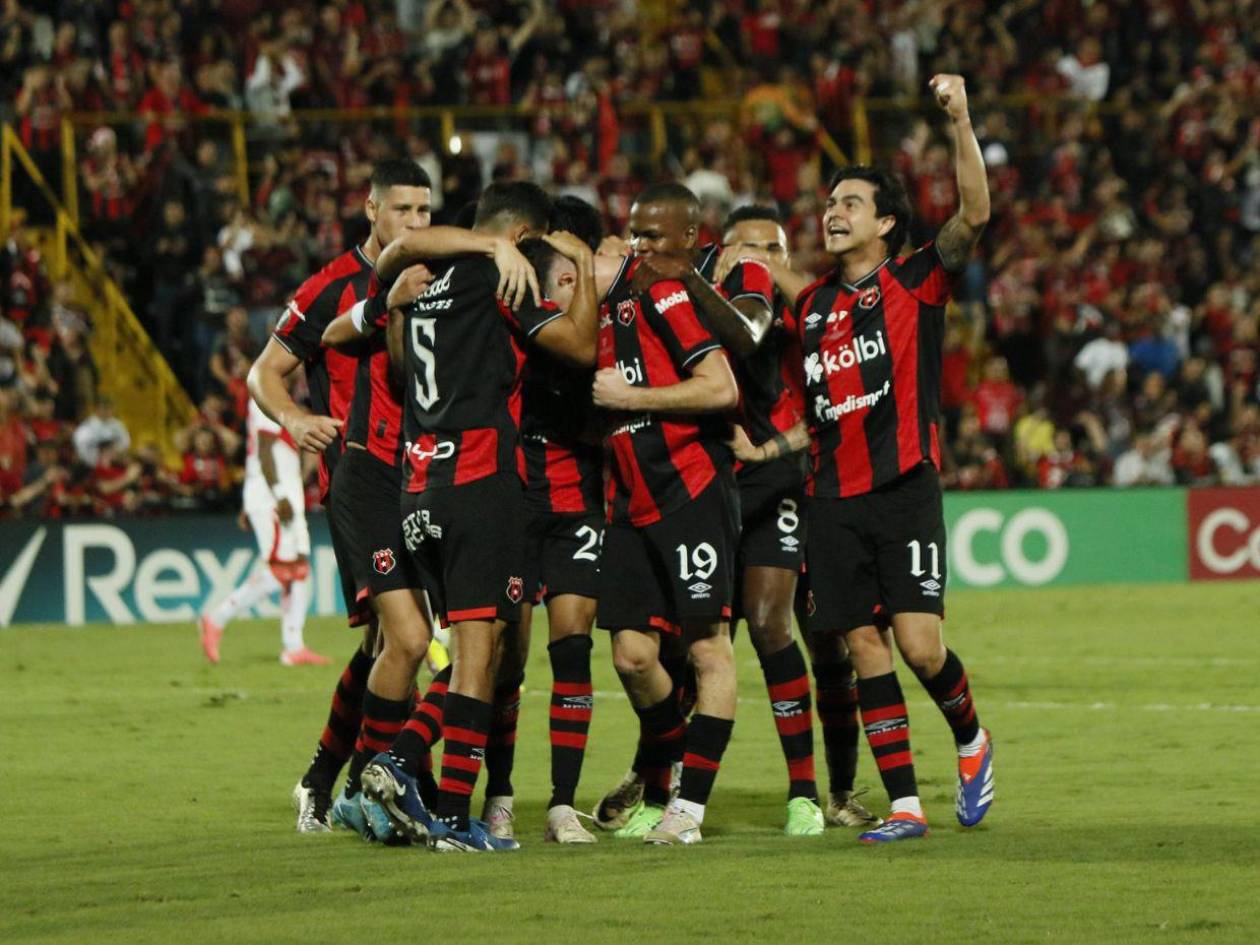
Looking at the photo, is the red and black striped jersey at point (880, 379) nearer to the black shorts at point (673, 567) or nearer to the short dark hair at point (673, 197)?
the black shorts at point (673, 567)

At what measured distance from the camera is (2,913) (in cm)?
663

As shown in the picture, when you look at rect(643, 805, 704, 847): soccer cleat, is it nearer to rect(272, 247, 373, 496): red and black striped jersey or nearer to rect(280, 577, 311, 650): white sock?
rect(272, 247, 373, 496): red and black striped jersey

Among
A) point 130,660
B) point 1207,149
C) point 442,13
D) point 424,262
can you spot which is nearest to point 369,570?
point 424,262

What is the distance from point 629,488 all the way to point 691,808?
43.4 inches

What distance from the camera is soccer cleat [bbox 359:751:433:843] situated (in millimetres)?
7551

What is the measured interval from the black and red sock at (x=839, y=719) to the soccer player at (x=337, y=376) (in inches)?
60.8

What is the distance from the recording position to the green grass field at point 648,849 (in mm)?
6371

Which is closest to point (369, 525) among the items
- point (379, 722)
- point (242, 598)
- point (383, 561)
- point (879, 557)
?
point (383, 561)

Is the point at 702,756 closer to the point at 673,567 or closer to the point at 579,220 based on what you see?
the point at 673,567

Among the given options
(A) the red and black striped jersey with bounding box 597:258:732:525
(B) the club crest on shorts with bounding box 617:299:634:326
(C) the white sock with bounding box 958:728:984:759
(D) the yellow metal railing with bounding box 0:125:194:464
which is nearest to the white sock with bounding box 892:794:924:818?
(C) the white sock with bounding box 958:728:984:759

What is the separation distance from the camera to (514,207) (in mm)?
7816

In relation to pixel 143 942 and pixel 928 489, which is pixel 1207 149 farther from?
pixel 143 942

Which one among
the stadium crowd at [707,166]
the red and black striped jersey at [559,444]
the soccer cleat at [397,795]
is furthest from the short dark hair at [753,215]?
the stadium crowd at [707,166]

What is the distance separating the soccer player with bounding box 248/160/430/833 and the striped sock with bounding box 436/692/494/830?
0.63 metres
